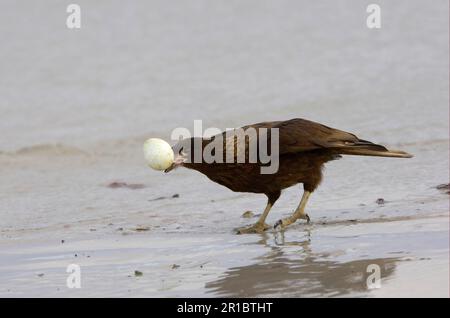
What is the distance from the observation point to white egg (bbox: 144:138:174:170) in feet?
26.3

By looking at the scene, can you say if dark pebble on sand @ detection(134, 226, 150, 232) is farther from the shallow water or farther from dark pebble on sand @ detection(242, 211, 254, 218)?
dark pebble on sand @ detection(242, 211, 254, 218)

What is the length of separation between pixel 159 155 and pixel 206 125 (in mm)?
5399

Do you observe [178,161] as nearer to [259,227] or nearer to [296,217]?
[259,227]

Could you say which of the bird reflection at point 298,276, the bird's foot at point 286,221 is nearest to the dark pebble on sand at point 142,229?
the bird's foot at point 286,221

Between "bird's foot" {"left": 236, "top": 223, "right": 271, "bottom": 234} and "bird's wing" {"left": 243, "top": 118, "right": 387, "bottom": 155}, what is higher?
"bird's wing" {"left": 243, "top": 118, "right": 387, "bottom": 155}

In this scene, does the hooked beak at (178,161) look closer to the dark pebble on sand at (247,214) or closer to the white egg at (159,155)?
the white egg at (159,155)

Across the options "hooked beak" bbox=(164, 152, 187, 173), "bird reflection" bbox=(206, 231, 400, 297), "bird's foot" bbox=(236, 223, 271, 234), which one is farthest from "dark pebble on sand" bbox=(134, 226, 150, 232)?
"bird reflection" bbox=(206, 231, 400, 297)

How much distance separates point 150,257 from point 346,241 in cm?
139

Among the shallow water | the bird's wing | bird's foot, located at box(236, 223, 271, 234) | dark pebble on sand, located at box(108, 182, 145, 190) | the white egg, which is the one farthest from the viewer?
dark pebble on sand, located at box(108, 182, 145, 190)

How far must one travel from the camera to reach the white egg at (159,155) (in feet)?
26.3

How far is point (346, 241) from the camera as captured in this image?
23.1 ft

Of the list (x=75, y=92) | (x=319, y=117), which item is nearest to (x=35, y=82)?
(x=75, y=92)

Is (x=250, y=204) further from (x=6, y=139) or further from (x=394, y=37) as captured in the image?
(x=394, y=37)

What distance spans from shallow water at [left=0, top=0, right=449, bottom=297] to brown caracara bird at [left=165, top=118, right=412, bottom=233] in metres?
0.35
